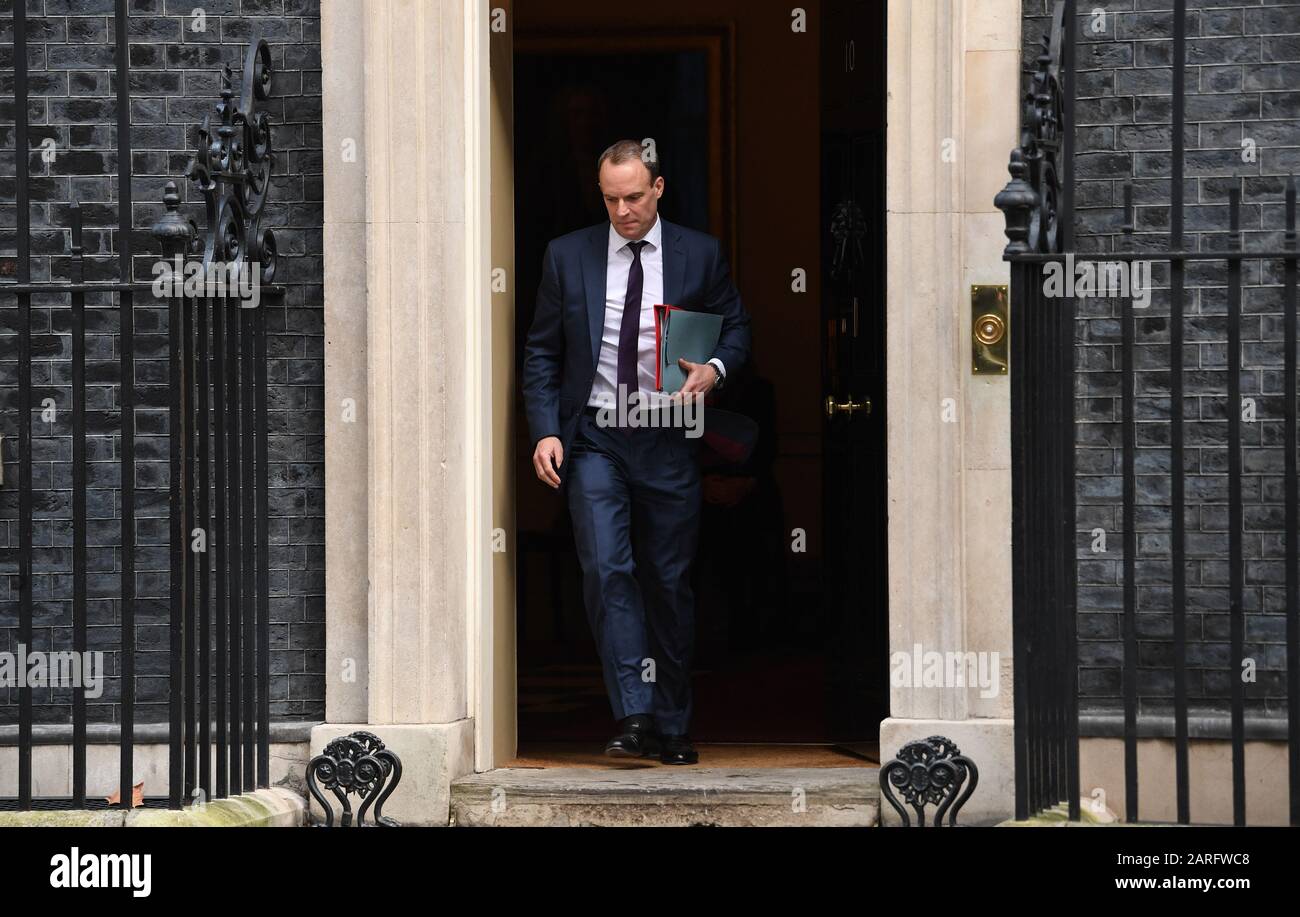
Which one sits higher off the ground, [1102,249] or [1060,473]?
[1102,249]

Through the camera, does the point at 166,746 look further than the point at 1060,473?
Yes

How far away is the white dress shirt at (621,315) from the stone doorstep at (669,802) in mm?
1431

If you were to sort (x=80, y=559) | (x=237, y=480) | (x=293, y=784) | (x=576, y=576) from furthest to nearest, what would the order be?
(x=576, y=576) < (x=293, y=784) < (x=237, y=480) < (x=80, y=559)

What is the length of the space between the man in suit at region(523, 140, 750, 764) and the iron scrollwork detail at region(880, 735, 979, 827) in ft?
3.35

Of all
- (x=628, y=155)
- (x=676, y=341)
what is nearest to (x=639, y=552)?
(x=676, y=341)

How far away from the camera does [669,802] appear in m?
6.57

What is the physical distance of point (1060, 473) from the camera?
19.0 feet

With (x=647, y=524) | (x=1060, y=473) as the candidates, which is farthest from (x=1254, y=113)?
(x=647, y=524)

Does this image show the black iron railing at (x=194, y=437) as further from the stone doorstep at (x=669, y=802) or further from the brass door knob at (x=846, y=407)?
the brass door knob at (x=846, y=407)

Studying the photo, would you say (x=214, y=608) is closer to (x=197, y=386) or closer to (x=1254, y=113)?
(x=197, y=386)

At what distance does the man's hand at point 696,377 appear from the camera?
7000 millimetres

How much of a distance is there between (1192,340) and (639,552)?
217cm

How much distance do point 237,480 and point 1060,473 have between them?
8.69 ft

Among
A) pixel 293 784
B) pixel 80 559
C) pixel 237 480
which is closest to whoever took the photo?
pixel 80 559
